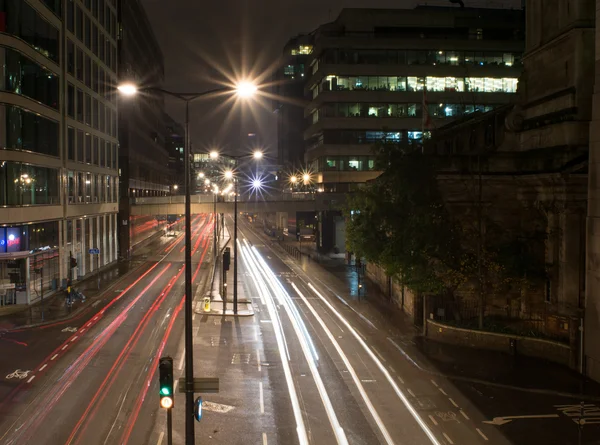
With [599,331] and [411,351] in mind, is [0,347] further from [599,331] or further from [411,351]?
[599,331]

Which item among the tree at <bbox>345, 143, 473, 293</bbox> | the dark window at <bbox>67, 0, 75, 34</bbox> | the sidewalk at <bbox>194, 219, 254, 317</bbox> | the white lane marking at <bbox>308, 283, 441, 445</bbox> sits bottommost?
the white lane marking at <bbox>308, 283, 441, 445</bbox>

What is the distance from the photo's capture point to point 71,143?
4488 centimetres

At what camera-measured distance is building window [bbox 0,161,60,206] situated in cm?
3297

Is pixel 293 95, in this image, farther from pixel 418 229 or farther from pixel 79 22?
pixel 418 229

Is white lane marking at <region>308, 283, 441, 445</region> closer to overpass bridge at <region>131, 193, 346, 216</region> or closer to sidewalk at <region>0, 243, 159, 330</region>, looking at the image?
sidewalk at <region>0, 243, 159, 330</region>

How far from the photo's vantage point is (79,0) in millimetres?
46625

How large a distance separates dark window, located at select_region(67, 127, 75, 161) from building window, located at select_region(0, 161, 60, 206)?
12.7ft

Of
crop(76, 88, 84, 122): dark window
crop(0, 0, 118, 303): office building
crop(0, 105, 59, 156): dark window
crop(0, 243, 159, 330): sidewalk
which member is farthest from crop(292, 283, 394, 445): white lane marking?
crop(76, 88, 84, 122): dark window

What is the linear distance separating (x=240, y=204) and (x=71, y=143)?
20088mm

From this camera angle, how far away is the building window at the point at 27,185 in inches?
1298

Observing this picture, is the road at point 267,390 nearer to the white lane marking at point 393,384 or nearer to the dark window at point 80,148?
the white lane marking at point 393,384

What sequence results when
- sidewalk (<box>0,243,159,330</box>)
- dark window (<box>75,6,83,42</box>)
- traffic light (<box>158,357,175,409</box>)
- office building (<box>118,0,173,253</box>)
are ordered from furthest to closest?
office building (<box>118,0,173,253</box>)
dark window (<box>75,6,83,42</box>)
sidewalk (<box>0,243,159,330</box>)
traffic light (<box>158,357,175,409</box>)

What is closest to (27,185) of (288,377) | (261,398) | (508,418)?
(288,377)

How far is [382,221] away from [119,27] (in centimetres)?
4665
